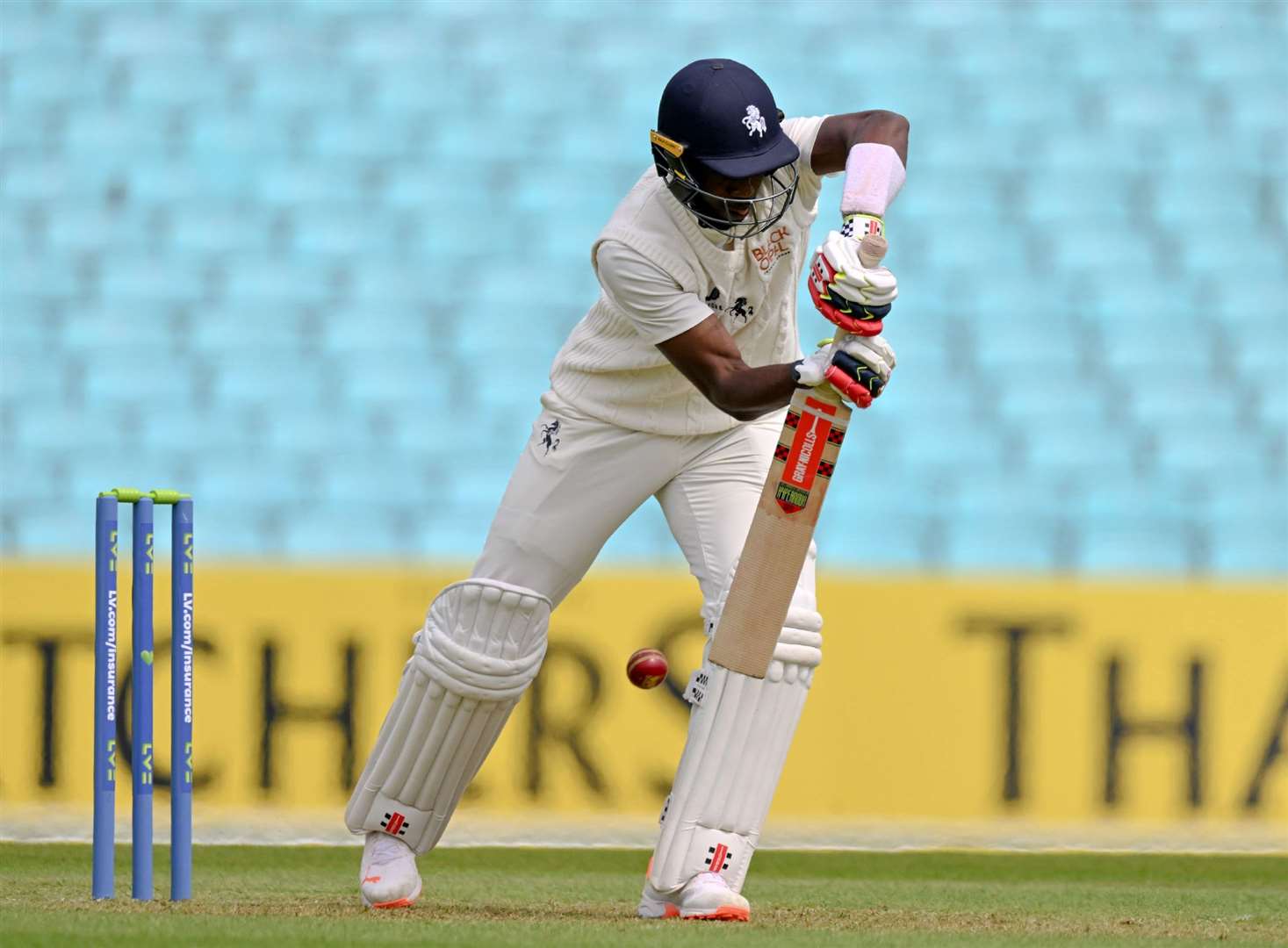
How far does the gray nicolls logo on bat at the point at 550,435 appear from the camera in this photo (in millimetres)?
3281

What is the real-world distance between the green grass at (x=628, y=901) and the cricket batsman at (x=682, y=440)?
6.7 inches

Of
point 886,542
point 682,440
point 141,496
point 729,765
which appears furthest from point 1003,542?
point 141,496

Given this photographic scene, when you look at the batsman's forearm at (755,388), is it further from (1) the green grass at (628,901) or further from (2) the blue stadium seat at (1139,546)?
(2) the blue stadium seat at (1139,546)

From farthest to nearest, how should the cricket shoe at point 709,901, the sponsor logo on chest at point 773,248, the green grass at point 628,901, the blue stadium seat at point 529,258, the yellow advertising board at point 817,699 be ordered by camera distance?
the blue stadium seat at point 529,258 → the yellow advertising board at point 817,699 → the sponsor logo on chest at point 773,248 → the cricket shoe at point 709,901 → the green grass at point 628,901

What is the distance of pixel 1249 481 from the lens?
571cm

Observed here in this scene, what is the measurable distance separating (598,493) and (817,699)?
1610mm

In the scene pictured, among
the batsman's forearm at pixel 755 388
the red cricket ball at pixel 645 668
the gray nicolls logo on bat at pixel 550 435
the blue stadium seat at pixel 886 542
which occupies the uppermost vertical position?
the batsman's forearm at pixel 755 388

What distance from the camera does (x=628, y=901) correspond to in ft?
11.7

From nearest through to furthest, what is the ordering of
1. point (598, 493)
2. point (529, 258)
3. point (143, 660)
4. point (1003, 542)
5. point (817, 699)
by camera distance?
1. point (143, 660)
2. point (598, 493)
3. point (817, 699)
4. point (1003, 542)
5. point (529, 258)

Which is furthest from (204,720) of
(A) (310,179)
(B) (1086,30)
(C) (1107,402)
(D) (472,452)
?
(B) (1086,30)

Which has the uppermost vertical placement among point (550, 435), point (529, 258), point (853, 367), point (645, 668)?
point (529, 258)

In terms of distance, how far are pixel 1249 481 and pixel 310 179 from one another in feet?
9.23

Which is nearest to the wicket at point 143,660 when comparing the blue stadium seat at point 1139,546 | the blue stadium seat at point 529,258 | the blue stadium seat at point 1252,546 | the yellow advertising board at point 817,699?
the yellow advertising board at point 817,699

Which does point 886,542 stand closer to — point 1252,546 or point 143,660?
point 1252,546
